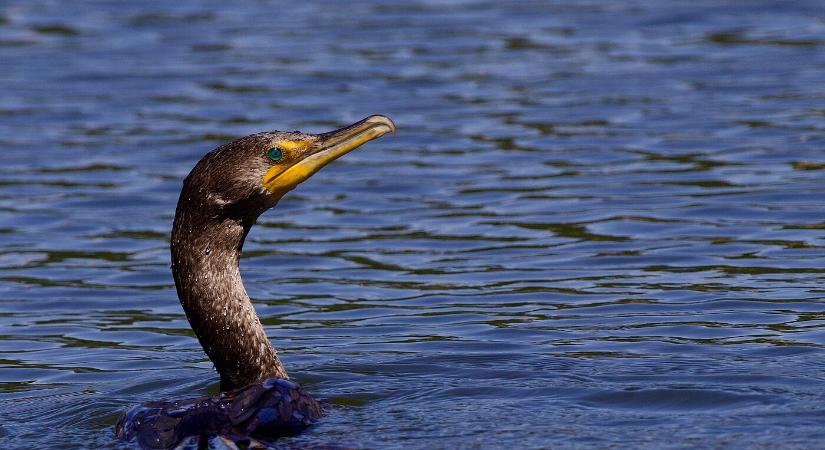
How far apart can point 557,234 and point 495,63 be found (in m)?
5.43

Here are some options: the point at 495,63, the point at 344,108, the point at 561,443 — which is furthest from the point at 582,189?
the point at 561,443

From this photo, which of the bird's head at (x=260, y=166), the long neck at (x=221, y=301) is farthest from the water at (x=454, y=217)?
the bird's head at (x=260, y=166)

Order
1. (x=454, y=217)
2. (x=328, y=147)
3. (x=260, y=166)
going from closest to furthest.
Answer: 1. (x=260, y=166)
2. (x=328, y=147)
3. (x=454, y=217)

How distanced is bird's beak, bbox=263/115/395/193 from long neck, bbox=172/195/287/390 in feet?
0.87

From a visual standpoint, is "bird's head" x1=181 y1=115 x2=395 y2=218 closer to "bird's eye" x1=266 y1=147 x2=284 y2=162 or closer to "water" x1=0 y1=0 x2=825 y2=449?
"bird's eye" x1=266 y1=147 x2=284 y2=162

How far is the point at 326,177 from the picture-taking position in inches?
529

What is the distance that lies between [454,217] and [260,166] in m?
4.13

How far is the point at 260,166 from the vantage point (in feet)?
25.7

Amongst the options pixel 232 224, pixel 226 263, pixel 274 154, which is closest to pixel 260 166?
pixel 274 154

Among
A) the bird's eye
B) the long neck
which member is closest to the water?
the long neck

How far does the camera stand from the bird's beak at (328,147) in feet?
26.1

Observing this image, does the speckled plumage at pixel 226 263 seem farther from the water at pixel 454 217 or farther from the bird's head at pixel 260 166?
the water at pixel 454 217

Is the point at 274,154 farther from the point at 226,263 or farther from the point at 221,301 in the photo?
the point at 221,301

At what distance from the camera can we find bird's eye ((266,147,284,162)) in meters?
7.89
